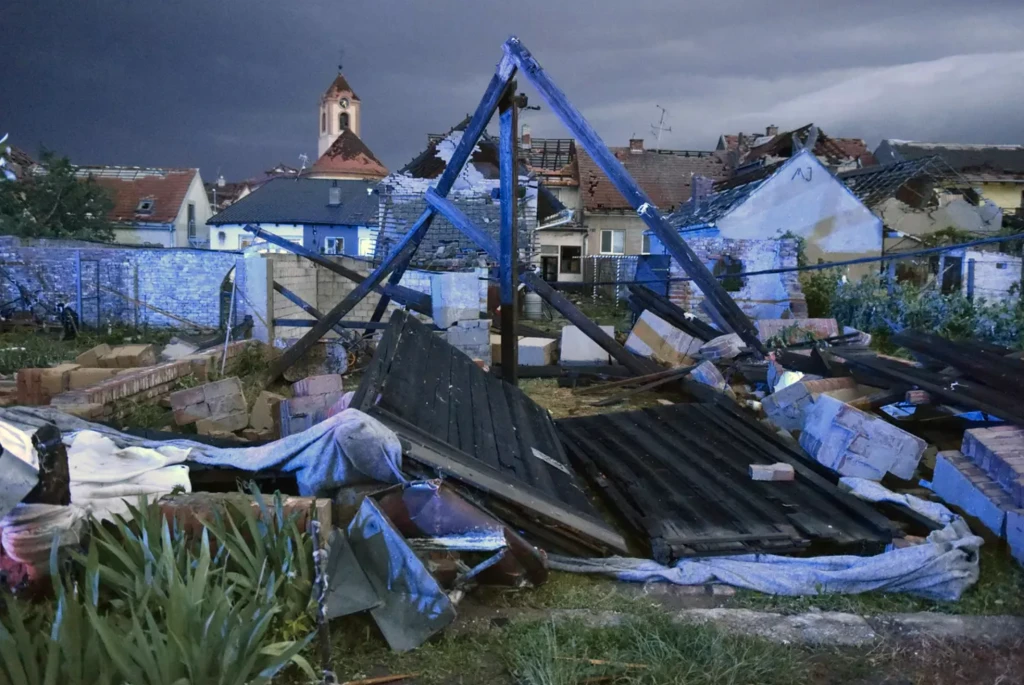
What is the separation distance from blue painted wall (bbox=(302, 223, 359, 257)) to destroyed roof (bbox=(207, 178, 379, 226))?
1.07 ft

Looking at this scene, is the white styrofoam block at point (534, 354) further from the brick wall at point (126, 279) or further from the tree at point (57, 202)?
the tree at point (57, 202)

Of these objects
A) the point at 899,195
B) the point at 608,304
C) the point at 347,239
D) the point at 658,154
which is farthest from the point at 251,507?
the point at 658,154

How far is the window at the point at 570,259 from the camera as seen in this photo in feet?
92.3

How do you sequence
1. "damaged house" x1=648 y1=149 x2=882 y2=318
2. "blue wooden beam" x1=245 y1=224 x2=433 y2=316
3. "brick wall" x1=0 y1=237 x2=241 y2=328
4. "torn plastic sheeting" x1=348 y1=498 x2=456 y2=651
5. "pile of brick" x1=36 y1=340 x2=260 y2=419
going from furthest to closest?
"damaged house" x1=648 y1=149 x2=882 y2=318, "brick wall" x1=0 y1=237 x2=241 y2=328, "blue wooden beam" x1=245 y1=224 x2=433 y2=316, "pile of brick" x1=36 y1=340 x2=260 y2=419, "torn plastic sheeting" x1=348 y1=498 x2=456 y2=651

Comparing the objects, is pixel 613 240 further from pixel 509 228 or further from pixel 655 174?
pixel 509 228

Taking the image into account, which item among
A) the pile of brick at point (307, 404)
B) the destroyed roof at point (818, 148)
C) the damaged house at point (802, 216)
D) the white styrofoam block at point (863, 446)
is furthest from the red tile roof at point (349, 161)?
the white styrofoam block at point (863, 446)

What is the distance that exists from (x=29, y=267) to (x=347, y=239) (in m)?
15.6

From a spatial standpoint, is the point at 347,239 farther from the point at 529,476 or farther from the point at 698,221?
the point at 529,476

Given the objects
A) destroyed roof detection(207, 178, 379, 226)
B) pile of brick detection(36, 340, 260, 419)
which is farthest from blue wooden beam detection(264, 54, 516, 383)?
A: destroyed roof detection(207, 178, 379, 226)

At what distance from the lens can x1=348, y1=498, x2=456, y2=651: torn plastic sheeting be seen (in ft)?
9.09

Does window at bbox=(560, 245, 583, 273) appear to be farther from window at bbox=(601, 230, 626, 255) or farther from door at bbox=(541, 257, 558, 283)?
window at bbox=(601, 230, 626, 255)

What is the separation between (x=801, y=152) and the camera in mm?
16797

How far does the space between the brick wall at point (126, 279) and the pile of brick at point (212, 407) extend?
393 inches

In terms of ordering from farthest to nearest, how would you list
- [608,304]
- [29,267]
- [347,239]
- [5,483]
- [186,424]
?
[347,239]
[608,304]
[29,267]
[186,424]
[5,483]
